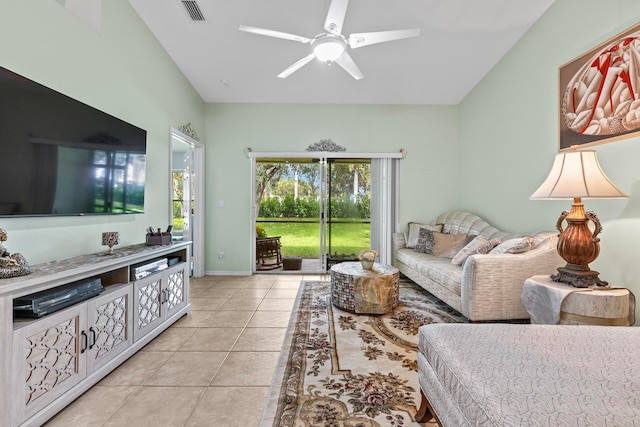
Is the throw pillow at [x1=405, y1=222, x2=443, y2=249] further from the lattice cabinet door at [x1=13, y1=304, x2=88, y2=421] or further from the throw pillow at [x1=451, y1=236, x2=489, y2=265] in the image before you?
the lattice cabinet door at [x1=13, y1=304, x2=88, y2=421]

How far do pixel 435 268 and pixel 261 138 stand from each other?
334cm

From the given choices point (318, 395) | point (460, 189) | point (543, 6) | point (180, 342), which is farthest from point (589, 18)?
point (180, 342)

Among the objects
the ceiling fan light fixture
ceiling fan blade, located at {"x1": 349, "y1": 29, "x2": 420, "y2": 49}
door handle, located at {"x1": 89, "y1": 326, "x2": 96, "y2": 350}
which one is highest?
ceiling fan blade, located at {"x1": 349, "y1": 29, "x2": 420, "y2": 49}

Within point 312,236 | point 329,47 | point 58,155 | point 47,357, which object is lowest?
point 47,357

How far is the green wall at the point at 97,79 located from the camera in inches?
72.6

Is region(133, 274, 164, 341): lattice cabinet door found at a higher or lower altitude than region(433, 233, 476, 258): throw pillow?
lower

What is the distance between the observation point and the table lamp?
6.42 feet

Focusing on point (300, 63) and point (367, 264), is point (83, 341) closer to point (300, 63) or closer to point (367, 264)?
point (367, 264)

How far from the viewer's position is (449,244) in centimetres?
399

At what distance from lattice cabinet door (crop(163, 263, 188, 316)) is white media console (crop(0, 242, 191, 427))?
60 millimetres

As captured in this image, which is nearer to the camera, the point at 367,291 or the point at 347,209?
the point at 367,291

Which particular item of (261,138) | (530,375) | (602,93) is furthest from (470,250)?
(261,138)

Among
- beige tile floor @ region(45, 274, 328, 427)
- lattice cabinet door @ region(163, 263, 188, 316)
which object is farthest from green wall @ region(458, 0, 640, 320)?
lattice cabinet door @ region(163, 263, 188, 316)

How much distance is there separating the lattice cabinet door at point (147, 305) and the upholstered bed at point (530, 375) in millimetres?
2070
